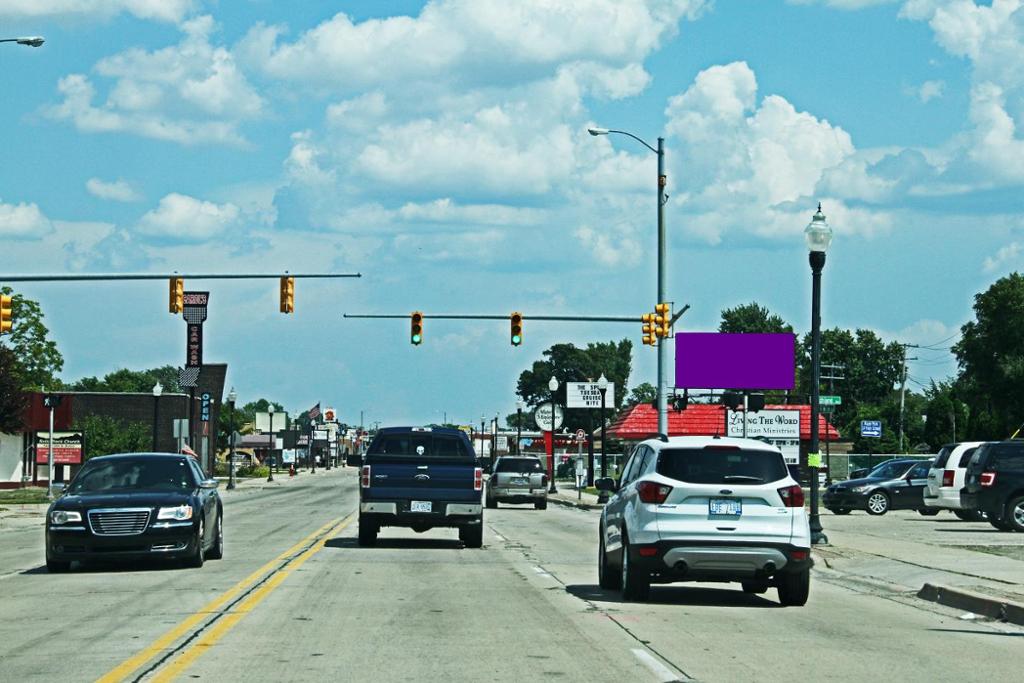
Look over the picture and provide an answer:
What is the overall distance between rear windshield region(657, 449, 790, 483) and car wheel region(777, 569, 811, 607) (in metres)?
1.14

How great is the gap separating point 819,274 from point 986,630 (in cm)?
1247

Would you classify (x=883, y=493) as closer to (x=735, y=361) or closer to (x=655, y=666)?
(x=735, y=361)

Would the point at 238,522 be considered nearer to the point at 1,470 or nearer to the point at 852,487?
the point at 852,487

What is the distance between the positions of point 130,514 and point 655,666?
10.4 meters

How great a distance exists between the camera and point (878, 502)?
135 ft

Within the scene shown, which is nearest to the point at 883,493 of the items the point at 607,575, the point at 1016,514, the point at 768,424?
the point at 768,424

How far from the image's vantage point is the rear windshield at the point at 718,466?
15.8 m

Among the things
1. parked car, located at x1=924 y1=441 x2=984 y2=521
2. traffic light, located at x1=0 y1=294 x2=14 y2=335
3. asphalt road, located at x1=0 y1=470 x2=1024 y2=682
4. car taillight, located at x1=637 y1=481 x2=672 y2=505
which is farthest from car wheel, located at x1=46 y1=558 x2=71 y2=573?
parked car, located at x1=924 y1=441 x2=984 y2=521

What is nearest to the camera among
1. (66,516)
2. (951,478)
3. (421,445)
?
(66,516)

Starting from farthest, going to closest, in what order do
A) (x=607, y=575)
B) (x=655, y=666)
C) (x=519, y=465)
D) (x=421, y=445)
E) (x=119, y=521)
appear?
1. (x=519, y=465)
2. (x=421, y=445)
3. (x=119, y=521)
4. (x=607, y=575)
5. (x=655, y=666)

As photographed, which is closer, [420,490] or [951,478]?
[420,490]

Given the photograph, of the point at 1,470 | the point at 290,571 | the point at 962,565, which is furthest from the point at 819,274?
the point at 1,470

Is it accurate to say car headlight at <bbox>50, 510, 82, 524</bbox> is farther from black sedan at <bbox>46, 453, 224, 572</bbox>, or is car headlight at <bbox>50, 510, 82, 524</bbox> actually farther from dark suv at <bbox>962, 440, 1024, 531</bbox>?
dark suv at <bbox>962, 440, 1024, 531</bbox>

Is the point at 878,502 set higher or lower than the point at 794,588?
lower
